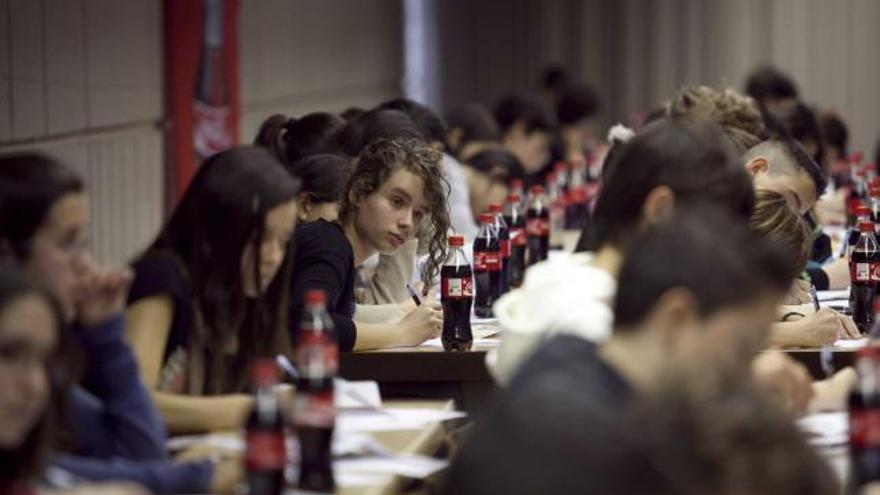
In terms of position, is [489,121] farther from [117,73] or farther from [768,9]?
[768,9]

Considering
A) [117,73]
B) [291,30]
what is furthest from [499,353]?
[291,30]

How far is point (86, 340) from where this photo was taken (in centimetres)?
364

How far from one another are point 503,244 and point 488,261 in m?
0.44

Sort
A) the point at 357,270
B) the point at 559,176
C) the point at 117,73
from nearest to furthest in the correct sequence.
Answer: the point at 357,270
the point at 117,73
the point at 559,176

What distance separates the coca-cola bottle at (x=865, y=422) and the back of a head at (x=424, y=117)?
4.07 meters

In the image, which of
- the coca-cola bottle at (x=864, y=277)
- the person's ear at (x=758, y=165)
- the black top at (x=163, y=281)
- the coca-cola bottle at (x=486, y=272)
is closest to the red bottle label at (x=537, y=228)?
the coca-cola bottle at (x=486, y=272)

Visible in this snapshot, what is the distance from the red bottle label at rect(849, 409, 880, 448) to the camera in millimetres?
3354

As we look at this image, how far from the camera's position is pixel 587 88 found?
15297 mm

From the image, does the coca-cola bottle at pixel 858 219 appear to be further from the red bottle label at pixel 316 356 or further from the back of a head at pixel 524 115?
the back of a head at pixel 524 115

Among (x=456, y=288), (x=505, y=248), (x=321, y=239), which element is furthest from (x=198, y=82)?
(x=321, y=239)

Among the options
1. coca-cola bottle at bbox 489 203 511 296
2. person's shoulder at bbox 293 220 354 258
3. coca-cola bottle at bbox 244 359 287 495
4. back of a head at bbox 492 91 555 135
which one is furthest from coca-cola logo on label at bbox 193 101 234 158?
coca-cola bottle at bbox 244 359 287 495

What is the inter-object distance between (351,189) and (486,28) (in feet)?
41.5

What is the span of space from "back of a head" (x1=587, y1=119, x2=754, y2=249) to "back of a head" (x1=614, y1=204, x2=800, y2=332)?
23.4 inches

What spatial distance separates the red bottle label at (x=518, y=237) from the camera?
7352 mm
